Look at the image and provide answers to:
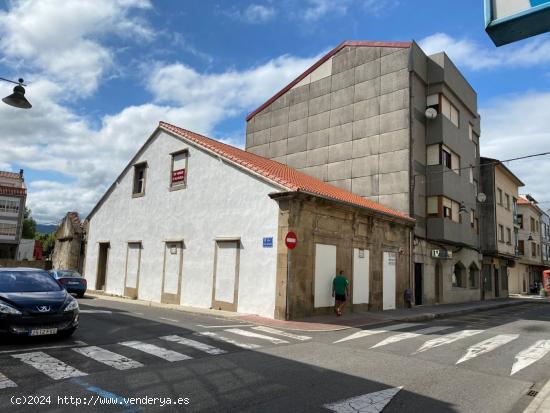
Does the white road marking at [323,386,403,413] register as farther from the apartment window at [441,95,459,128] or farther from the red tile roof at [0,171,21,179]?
the red tile roof at [0,171,21,179]

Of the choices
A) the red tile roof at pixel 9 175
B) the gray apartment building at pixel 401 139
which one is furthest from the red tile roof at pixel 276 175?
the red tile roof at pixel 9 175

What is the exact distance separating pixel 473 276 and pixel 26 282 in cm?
2822

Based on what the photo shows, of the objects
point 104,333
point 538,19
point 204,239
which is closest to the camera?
point 538,19

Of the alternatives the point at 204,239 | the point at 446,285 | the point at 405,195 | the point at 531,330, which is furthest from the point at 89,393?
the point at 446,285

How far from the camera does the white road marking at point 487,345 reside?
8935mm

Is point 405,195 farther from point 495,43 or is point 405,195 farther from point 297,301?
point 495,43

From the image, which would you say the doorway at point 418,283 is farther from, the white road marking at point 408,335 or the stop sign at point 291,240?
the stop sign at point 291,240

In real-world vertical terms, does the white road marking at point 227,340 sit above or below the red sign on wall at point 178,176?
below

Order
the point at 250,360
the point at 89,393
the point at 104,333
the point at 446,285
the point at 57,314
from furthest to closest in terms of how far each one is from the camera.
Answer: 1. the point at 446,285
2. the point at 104,333
3. the point at 57,314
4. the point at 250,360
5. the point at 89,393

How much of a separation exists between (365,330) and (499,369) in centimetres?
475

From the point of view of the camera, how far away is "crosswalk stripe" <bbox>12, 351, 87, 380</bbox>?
6010 mm

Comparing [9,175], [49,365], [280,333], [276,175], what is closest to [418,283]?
[276,175]

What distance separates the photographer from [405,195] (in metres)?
21.5

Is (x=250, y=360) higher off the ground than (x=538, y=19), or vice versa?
(x=538, y=19)
